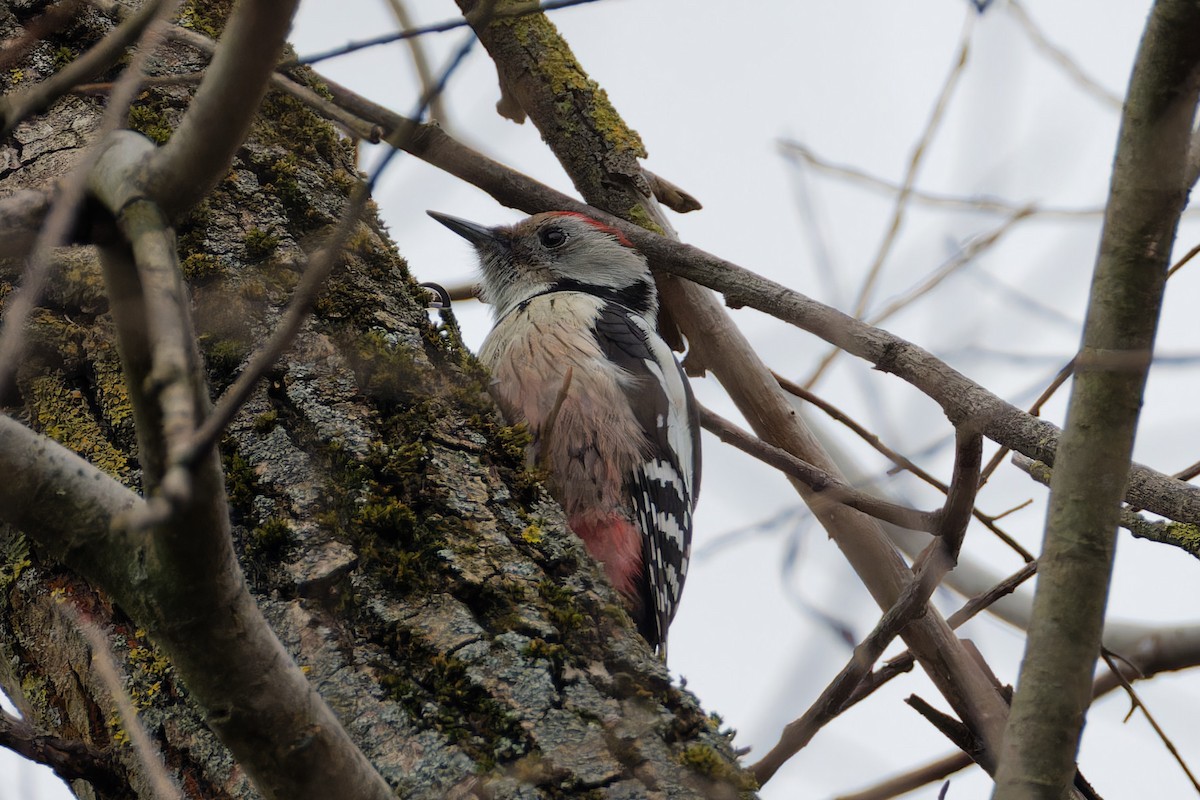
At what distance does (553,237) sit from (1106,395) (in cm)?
320

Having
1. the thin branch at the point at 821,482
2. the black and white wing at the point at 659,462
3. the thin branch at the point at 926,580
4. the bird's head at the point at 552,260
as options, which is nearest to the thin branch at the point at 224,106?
the thin branch at the point at 926,580

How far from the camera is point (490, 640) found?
1.51 m

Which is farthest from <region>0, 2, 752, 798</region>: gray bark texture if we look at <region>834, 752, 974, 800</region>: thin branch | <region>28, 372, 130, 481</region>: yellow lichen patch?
<region>834, 752, 974, 800</region>: thin branch

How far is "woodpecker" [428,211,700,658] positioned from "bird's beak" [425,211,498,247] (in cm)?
52

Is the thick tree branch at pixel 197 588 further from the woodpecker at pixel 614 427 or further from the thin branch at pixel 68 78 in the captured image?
the woodpecker at pixel 614 427

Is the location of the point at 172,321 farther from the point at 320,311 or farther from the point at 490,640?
the point at 320,311

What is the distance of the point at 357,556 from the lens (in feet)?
5.23

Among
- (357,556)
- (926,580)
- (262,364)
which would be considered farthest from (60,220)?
(926,580)

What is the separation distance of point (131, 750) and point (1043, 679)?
3.90 ft

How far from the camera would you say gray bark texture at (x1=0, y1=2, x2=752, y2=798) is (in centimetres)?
142

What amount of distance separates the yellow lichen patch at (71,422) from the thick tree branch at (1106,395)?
53.3 inches

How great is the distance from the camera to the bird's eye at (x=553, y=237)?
13.9 ft

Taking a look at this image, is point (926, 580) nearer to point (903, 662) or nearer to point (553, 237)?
point (903, 662)

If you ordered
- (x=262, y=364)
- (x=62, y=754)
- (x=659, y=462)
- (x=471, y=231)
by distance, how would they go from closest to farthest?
(x=262, y=364) < (x=62, y=754) < (x=659, y=462) < (x=471, y=231)
